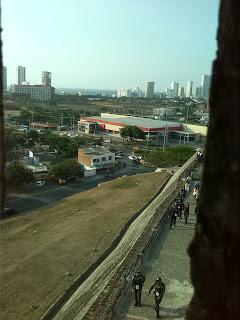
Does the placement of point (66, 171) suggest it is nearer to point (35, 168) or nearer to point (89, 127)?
point (35, 168)

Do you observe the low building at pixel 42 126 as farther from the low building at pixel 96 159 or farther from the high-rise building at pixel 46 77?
the high-rise building at pixel 46 77

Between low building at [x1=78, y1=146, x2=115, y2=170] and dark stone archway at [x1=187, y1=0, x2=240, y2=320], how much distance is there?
3315cm

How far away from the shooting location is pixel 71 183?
31.1 m

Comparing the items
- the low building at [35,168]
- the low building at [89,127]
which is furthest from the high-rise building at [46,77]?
the low building at [35,168]

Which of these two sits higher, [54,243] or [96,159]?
[54,243]

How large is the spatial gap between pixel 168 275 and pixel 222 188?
785 cm

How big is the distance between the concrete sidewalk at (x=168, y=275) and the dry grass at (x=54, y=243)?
2.39m

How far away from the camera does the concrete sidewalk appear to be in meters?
7.74

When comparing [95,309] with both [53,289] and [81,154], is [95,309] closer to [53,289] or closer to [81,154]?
[53,289]

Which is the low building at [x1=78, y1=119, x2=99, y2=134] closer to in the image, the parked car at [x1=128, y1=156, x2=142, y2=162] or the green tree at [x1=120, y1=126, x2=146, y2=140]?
the green tree at [x1=120, y1=126, x2=146, y2=140]

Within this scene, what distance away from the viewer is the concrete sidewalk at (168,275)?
25.4 feet

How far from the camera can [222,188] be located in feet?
5.75

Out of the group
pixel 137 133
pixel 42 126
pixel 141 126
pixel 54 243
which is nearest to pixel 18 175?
pixel 54 243

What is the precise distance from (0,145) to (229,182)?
1.56 m
